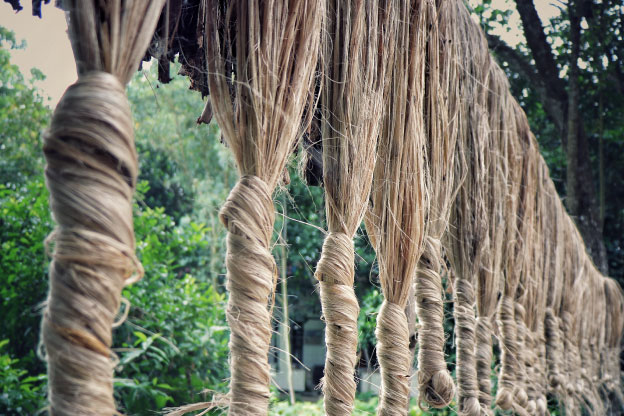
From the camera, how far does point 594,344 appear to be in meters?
4.45

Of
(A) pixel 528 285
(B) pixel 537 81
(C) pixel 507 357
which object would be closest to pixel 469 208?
(C) pixel 507 357

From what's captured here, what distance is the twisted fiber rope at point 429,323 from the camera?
A: 1.31 meters

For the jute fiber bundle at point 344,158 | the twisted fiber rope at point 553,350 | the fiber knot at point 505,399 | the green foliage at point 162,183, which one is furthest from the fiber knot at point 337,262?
the green foliage at point 162,183

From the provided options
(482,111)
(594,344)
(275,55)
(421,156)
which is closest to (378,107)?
(421,156)

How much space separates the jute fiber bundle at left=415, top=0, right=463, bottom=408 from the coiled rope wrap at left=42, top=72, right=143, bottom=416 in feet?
2.83

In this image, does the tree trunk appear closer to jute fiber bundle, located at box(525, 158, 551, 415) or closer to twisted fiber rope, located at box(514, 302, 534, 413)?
jute fiber bundle, located at box(525, 158, 551, 415)

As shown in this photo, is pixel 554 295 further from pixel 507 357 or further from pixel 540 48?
pixel 540 48

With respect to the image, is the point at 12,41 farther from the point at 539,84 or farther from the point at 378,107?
the point at 378,107

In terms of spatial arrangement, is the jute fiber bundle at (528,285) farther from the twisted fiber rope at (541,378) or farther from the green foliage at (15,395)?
the green foliage at (15,395)

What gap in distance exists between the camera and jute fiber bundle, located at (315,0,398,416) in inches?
38.1

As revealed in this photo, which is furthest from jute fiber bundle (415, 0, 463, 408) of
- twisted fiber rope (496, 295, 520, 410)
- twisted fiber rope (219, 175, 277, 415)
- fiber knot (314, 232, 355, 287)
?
twisted fiber rope (496, 295, 520, 410)

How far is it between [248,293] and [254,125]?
24 centimetres

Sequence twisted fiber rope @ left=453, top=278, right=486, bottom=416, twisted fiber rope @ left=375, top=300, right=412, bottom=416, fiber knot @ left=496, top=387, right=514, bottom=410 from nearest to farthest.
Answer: twisted fiber rope @ left=375, top=300, right=412, bottom=416 → twisted fiber rope @ left=453, top=278, right=486, bottom=416 → fiber knot @ left=496, top=387, right=514, bottom=410

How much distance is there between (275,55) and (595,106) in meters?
6.97
